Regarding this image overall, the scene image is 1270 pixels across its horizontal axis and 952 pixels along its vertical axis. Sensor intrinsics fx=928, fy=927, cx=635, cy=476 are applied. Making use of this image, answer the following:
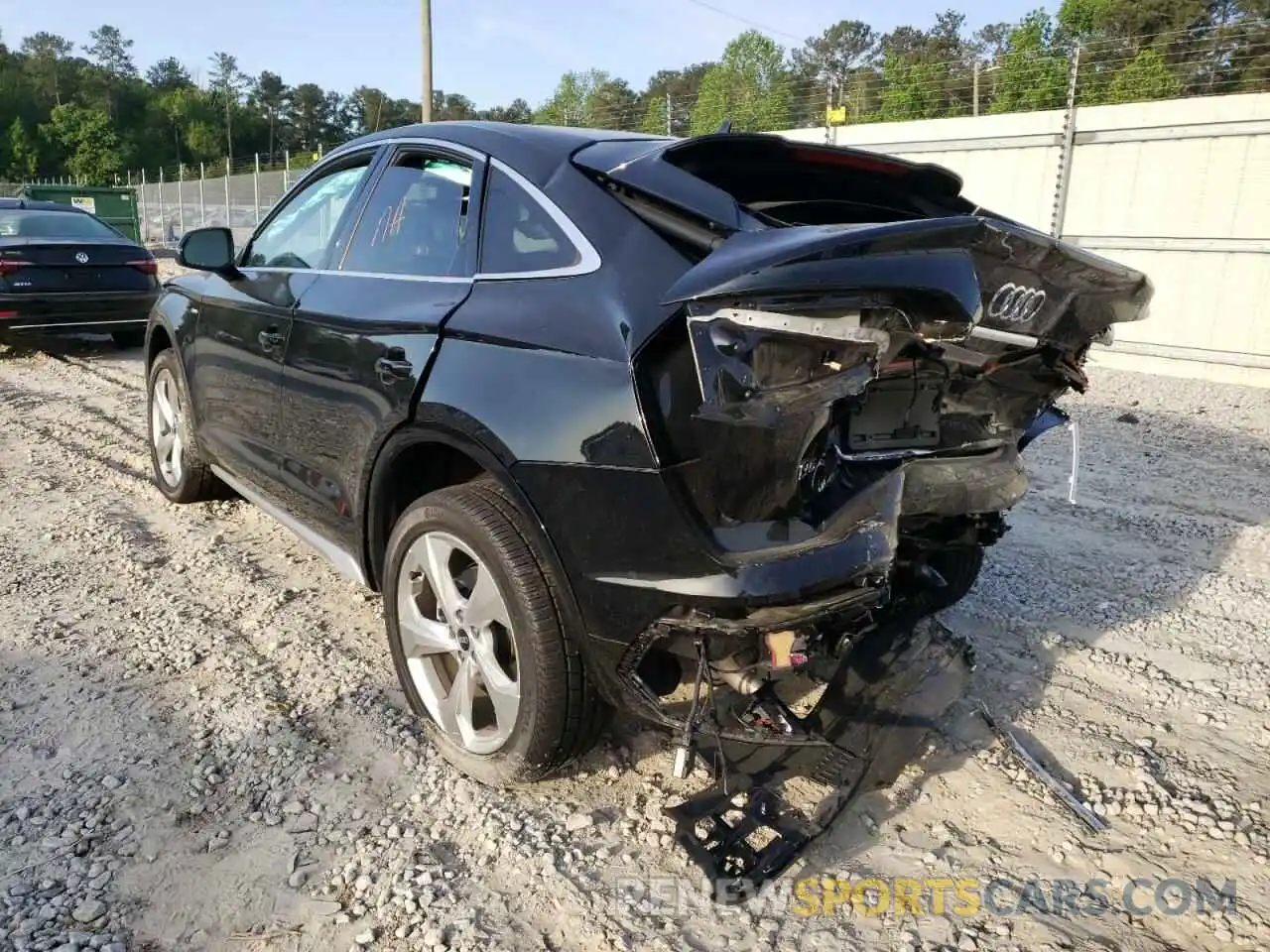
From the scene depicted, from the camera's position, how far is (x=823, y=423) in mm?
1995

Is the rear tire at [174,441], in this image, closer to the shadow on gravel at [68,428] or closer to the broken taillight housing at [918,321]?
the shadow on gravel at [68,428]

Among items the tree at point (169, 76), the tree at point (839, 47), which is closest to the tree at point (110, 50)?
the tree at point (169, 76)

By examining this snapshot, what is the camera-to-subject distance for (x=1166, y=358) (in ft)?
32.2

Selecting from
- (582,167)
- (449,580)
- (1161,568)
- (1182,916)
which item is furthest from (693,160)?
(1161,568)

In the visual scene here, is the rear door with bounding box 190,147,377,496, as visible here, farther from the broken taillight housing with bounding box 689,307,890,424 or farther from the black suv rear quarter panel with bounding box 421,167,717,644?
the broken taillight housing with bounding box 689,307,890,424

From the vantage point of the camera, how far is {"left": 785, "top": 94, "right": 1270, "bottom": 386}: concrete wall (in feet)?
30.3

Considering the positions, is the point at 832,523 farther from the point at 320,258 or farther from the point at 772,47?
the point at 772,47

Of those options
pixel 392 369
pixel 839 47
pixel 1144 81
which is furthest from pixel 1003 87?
pixel 839 47

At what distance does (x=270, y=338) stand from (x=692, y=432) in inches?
86.3

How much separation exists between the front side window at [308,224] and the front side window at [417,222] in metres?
0.25

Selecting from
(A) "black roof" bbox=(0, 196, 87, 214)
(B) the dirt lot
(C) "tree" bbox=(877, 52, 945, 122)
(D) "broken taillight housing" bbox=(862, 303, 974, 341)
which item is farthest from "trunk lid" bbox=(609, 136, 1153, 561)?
(C) "tree" bbox=(877, 52, 945, 122)

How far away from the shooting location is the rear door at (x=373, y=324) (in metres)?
2.75

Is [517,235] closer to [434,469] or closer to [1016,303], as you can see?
[434,469]

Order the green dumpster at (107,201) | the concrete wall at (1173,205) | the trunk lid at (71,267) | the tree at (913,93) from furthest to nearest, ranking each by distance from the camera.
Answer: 1. the green dumpster at (107,201)
2. the tree at (913,93)
3. the concrete wall at (1173,205)
4. the trunk lid at (71,267)
